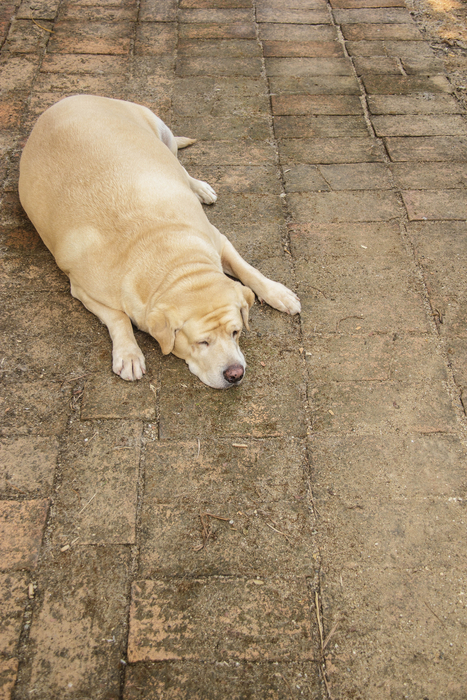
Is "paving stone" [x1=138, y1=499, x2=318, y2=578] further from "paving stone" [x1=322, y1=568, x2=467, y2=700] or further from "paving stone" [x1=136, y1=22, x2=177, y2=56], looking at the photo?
"paving stone" [x1=136, y1=22, x2=177, y2=56]

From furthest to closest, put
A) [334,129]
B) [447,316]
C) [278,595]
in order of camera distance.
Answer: [334,129] → [447,316] → [278,595]

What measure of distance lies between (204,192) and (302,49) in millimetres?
2658

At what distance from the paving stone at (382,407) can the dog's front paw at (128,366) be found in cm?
98

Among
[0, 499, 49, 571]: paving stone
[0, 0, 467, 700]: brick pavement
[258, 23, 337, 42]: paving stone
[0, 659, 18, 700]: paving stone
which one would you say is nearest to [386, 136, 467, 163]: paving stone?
[0, 0, 467, 700]: brick pavement

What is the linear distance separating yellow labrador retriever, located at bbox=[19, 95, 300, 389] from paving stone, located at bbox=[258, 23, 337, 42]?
3.09m

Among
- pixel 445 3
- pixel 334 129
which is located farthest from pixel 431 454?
pixel 445 3

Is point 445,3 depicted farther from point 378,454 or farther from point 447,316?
point 378,454

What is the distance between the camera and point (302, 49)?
5.48 meters

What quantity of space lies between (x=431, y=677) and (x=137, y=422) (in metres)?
1.75

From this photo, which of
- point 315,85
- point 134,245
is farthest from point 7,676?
point 315,85

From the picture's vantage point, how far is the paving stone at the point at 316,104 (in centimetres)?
483

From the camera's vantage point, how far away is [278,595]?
2268 mm

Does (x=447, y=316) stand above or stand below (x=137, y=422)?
above

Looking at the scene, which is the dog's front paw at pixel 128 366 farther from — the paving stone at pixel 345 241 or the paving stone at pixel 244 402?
the paving stone at pixel 345 241
